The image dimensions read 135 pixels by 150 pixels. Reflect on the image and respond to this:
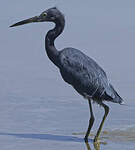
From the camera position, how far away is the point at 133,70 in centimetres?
1306

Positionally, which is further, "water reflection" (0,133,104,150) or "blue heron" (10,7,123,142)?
"blue heron" (10,7,123,142)

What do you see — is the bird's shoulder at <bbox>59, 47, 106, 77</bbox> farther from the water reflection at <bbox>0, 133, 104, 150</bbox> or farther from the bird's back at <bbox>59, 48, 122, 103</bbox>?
the water reflection at <bbox>0, 133, 104, 150</bbox>

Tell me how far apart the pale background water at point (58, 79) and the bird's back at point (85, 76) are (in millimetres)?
521

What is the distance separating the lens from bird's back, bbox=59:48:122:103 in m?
9.60

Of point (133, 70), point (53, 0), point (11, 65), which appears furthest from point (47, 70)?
point (53, 0)

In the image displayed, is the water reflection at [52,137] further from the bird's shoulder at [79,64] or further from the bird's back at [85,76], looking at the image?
the bird's shoulder at [79,64]

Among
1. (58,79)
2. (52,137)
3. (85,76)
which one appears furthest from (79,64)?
(58,79)

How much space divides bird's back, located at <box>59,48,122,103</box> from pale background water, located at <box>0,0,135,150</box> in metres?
0.52

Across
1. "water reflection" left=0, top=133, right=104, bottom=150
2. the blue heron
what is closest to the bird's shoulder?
the blue heron

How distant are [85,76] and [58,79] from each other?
3.02m

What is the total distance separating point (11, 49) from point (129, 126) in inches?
218

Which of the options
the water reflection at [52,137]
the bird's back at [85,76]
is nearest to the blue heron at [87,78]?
the bird's back at [85,76]

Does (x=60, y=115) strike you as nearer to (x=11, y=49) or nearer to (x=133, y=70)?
(x=133, y=70)

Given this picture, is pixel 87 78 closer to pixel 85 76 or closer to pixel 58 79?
pixel 85 76
